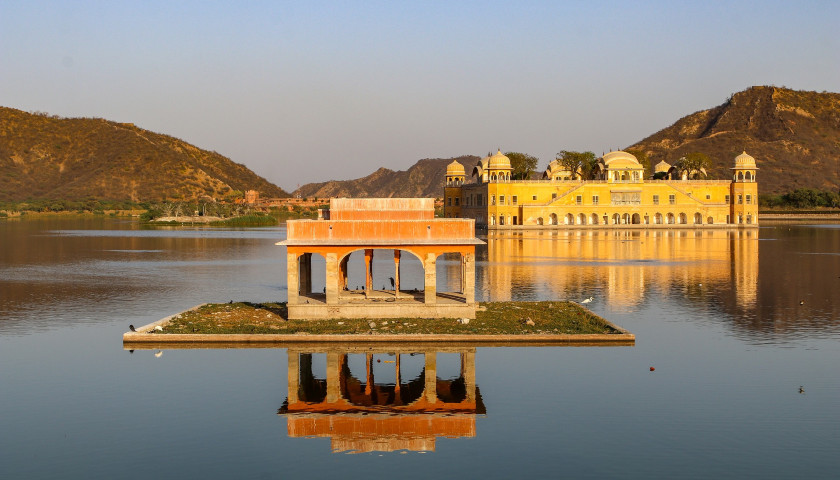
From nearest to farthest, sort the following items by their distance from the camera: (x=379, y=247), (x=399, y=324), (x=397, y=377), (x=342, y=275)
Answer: (x=397, y=377), (x=399, y=324), (x=379, y=247), (x=342, y=275)

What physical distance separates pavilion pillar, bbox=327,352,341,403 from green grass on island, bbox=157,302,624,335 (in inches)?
67.4

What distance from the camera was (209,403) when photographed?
19406mm

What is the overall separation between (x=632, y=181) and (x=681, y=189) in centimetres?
735

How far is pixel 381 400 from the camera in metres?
19.8

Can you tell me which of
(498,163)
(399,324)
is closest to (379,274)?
(399,324)

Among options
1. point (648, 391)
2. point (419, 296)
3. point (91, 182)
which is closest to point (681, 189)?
point (419, 296)

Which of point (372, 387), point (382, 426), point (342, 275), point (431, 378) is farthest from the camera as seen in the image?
point (342, 275)

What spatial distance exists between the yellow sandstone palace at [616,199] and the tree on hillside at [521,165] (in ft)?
74.1

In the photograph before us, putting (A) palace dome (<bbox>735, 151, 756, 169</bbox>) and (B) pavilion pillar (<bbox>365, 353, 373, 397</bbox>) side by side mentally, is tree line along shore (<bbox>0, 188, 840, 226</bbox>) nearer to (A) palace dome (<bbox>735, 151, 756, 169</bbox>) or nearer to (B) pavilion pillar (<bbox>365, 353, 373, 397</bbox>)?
(A) palace dome (<bbox>735, 151, 756, 169</bbox>)

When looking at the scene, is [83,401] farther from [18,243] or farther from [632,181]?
[632,181]

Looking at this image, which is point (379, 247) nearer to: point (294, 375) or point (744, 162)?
point (294, 375)

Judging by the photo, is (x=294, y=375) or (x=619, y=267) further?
(x=619, y=267)

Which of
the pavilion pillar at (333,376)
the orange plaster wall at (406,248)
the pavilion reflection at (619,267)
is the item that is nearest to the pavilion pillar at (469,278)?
the orange plaster wall at (406,248)

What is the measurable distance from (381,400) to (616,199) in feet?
315
